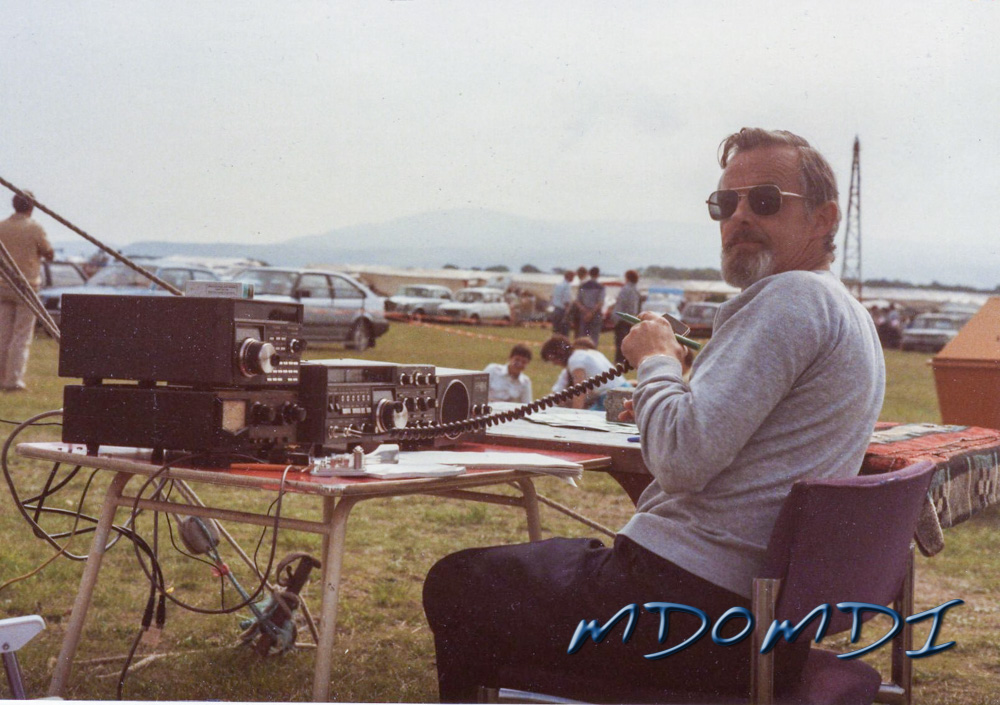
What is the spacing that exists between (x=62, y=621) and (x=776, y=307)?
112 inches

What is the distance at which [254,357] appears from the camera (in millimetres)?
2086

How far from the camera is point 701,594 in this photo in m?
1.72

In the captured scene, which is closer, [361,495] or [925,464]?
[925,464]

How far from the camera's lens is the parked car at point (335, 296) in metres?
12.3

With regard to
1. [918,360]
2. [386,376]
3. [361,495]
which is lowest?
[918,360]

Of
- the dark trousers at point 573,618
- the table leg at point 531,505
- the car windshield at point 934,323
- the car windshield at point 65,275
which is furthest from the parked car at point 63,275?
the car windshield at point 934,323

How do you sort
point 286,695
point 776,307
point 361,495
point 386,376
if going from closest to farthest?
1. point 776,307
2. point 361,495
3. point 386,376
4. point 286,695

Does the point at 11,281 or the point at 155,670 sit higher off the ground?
the point at 11,281

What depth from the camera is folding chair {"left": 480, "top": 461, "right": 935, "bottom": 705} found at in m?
1.55

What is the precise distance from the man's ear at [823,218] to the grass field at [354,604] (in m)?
1.18

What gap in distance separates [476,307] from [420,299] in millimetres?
1578

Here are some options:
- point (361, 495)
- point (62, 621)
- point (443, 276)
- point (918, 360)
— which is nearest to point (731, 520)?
point (361, 495)

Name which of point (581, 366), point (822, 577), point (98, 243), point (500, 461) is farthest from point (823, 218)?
point (581, 366)

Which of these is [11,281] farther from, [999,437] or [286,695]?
[999,437]
